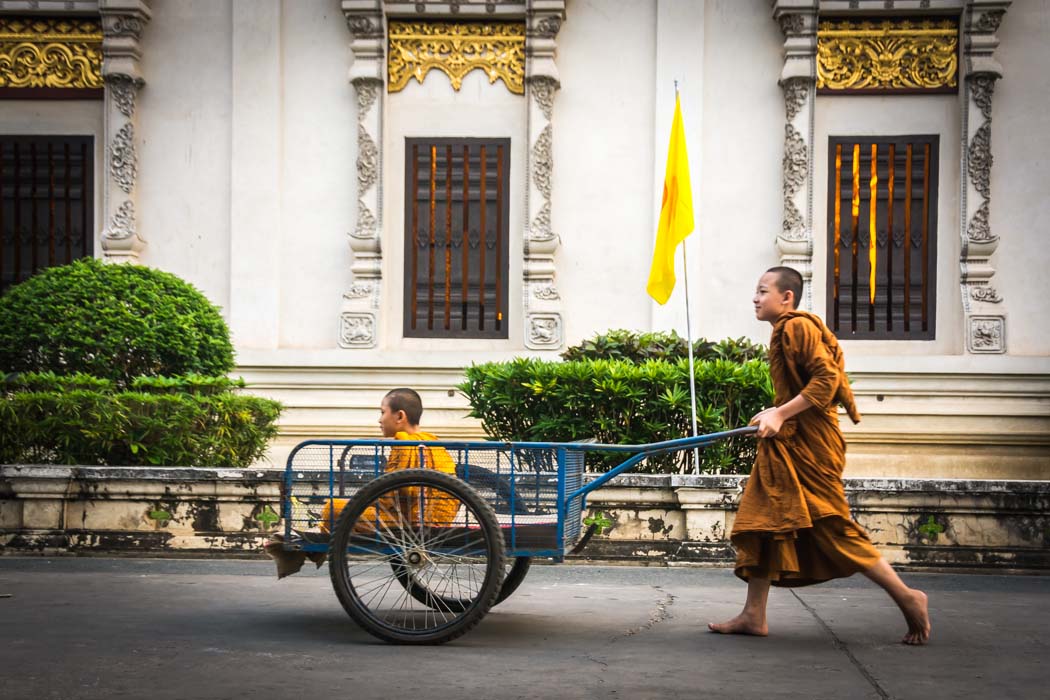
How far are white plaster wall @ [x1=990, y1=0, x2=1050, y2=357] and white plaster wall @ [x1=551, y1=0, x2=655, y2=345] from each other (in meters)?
3.46

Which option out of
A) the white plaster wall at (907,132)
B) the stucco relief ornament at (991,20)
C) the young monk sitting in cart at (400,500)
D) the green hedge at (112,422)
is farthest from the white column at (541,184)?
the young monk sitting in cart at (400,500)

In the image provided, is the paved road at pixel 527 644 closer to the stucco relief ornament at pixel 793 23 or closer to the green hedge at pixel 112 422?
the green hedge at pixel 112 422

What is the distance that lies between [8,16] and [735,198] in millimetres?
7855

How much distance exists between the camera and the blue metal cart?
18.3 ft

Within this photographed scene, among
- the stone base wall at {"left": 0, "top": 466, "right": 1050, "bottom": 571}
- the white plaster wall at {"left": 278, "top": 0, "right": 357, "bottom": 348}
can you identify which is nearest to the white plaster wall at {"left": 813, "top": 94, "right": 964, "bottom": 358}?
the stone base wall at {"left": 0, "top": 466, "right": 1050, "bottom": 571}

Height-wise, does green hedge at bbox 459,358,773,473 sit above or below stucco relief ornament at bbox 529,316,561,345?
below

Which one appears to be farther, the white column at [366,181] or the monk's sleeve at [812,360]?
the white column at [366,181]

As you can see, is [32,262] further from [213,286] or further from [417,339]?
[417,339]

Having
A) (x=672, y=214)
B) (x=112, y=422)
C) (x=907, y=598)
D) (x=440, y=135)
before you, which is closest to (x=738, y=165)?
(x=440, y=135)

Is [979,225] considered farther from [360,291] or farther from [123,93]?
[123,93]

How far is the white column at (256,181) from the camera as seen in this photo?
43.4 ft

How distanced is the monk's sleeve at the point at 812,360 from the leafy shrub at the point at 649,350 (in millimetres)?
4365

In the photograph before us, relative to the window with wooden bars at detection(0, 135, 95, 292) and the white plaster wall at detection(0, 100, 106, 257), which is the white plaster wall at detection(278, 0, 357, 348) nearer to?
the white plaster wall at detection(0, 100, 106, 257)

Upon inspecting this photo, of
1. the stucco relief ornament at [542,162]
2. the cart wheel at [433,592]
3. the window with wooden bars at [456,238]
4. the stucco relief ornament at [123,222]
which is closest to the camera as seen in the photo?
the cart wheel at [433,592]
